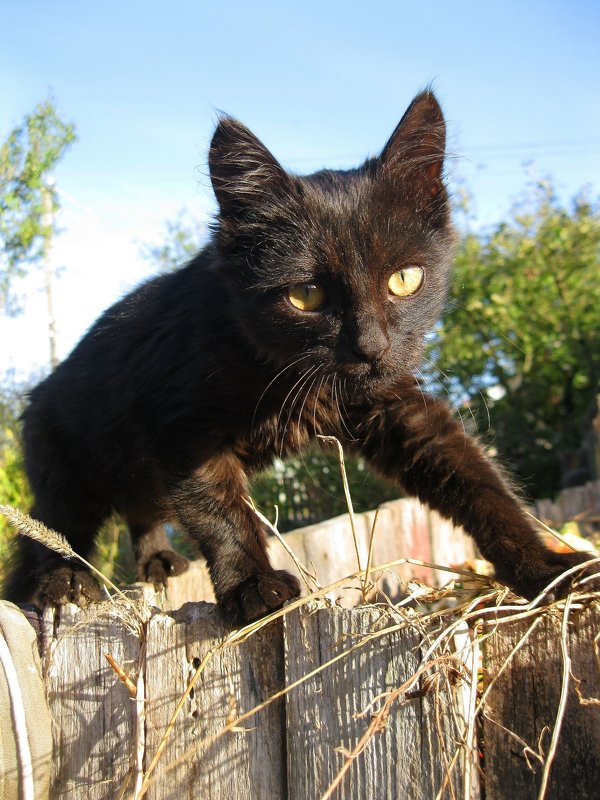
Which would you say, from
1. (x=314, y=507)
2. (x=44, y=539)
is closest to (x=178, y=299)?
(x=44, y=539)

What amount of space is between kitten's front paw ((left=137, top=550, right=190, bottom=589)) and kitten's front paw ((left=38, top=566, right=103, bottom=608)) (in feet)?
2.48

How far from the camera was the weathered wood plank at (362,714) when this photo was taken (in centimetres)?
150

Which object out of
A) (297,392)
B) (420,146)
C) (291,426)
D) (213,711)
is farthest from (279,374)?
(213,711)

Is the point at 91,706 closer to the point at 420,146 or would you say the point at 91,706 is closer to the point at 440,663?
the point at 440,663

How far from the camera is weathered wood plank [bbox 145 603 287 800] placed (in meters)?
1.74

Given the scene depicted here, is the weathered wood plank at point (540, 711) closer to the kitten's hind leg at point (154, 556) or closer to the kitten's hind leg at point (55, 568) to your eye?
the kitten's hind leg at point (55, 568)

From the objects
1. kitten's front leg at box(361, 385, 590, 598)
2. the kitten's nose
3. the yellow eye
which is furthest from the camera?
the yellow eye

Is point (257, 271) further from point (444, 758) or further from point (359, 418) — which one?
point (444, 758)

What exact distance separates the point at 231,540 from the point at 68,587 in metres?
0.74

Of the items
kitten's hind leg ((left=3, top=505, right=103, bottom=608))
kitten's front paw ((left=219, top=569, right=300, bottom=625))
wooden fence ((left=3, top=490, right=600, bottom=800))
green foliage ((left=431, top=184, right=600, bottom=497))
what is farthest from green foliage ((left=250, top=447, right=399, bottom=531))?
wooden fence ((left=3, top=490, right=600, bottom=800))

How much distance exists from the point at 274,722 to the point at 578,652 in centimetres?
74

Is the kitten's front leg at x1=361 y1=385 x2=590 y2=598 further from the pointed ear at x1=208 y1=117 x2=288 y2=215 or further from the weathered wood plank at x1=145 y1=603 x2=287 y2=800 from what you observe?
the pointed ear at x1=208 y1=117 x2=288 y2=215

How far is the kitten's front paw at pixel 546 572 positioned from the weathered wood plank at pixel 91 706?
3.48 ft

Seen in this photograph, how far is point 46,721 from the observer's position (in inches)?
77.0
